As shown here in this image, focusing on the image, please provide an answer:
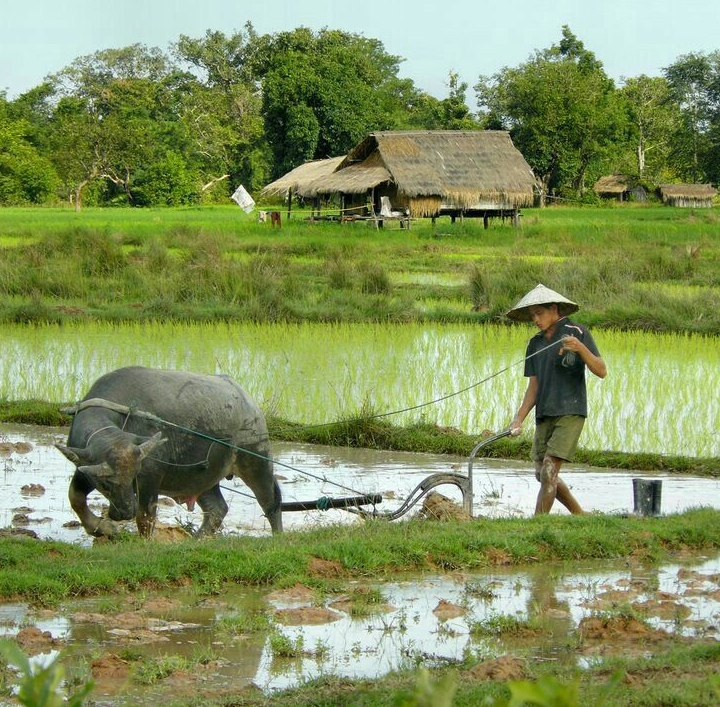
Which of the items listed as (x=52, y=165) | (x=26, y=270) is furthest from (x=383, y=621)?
(x=52, y=165)

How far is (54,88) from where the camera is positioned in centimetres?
5769

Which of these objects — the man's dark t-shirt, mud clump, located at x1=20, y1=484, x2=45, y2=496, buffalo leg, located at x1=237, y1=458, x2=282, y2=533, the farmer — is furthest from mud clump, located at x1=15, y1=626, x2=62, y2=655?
Result: mud clump, located at x1=20, y1=484, x2=45, y2=496

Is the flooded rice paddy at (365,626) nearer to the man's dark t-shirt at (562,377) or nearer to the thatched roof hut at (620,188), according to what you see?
the man's dark t-shirt at (562,377)

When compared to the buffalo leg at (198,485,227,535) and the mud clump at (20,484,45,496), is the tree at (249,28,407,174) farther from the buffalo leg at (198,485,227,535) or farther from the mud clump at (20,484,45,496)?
the buffalo leg at (198,485,227,535)

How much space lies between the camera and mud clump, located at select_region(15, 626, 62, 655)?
386 centimetres

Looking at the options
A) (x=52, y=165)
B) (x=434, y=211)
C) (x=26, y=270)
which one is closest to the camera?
(x=26, y=270)

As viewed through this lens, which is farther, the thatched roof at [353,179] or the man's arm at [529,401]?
the thatched roof at [353,179]

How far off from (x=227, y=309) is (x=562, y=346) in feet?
31.5

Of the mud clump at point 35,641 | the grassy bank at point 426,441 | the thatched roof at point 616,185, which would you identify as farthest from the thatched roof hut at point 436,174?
the mud clump at point 35,641

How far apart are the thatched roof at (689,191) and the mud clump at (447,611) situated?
46.4m

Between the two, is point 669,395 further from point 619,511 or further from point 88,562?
point 88,562

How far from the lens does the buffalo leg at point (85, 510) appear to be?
541cm

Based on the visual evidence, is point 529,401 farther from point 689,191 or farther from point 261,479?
A: point 689,191

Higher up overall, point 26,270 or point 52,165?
point 52,165
